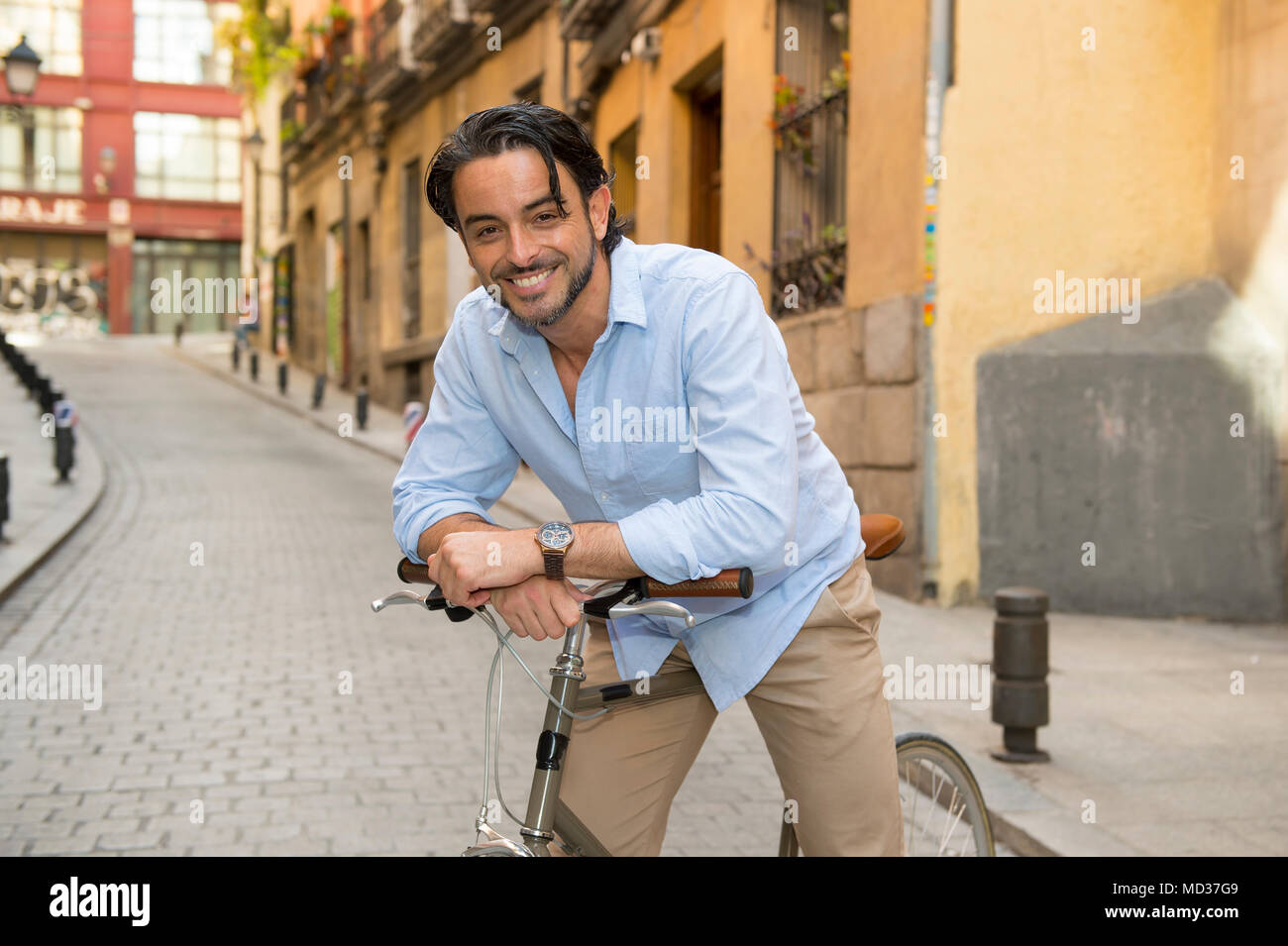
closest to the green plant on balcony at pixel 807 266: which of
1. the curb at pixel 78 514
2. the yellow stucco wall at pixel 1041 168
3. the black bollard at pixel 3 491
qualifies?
the yellow stucco wall at pixel 1041 168

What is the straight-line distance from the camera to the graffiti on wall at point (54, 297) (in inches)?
1817

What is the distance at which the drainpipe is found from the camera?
9.03m

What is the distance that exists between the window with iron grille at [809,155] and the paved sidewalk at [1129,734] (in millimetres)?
3044

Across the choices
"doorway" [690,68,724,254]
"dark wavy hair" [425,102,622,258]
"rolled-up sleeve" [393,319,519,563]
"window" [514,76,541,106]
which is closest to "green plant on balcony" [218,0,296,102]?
"window" [514,76,541,106]

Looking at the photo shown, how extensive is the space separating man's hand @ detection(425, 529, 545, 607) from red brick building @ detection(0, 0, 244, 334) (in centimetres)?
4854

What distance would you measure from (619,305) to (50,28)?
5166 centimetres

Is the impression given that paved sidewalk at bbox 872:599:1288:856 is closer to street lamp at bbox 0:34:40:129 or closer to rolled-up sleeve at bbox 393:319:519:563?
rolled-up sleeve at bbox 393:319:519:563

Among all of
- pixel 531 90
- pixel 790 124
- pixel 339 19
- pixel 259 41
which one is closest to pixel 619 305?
pixel 790 124

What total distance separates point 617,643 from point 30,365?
21484 millimetres

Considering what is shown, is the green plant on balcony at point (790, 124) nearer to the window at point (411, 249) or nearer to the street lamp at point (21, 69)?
the street lamp at point (21, 69)

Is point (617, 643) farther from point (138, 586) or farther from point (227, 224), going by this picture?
point (227, 224)

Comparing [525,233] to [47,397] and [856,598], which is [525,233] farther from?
[47,397]

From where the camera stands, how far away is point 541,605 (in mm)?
2160
